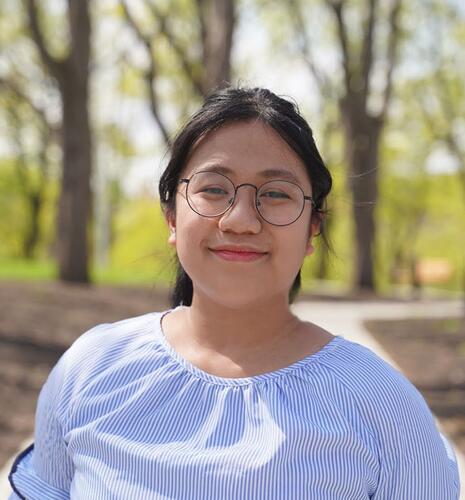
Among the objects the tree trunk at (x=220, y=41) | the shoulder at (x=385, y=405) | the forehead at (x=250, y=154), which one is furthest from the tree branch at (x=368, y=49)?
the shoulder at (x=385, y=405)

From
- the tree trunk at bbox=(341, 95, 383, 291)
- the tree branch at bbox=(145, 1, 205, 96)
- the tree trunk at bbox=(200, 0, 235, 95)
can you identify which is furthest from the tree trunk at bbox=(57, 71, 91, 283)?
the tree trunk at bbox=(341, 95, 383, 291)

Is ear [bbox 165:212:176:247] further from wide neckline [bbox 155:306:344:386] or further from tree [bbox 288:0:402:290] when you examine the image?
tree [bbox 288:0:402:290]

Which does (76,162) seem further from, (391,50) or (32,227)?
(32,227)

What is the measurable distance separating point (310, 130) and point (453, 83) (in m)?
30.1

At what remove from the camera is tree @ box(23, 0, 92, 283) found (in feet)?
46.7

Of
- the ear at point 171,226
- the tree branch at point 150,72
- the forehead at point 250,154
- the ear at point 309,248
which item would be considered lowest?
the ear at point 309,248

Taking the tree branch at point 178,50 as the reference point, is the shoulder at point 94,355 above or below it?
below

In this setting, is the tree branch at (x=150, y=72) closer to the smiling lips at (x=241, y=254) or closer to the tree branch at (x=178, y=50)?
the tree branch at (x=178, y=50)

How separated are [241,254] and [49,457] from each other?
69cm

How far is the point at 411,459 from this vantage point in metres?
1.72

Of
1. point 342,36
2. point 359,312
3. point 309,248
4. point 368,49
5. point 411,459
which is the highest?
point 342,36

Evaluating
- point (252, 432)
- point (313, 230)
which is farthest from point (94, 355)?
point (313, 230)

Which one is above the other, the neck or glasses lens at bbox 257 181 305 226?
glasses lens at bbox 257 181 305 226

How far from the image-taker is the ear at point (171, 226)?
6.86 ft
